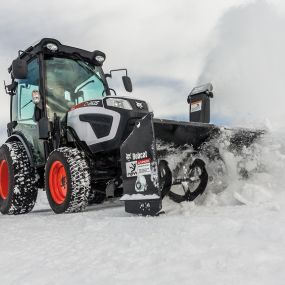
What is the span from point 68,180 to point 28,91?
1885 mm

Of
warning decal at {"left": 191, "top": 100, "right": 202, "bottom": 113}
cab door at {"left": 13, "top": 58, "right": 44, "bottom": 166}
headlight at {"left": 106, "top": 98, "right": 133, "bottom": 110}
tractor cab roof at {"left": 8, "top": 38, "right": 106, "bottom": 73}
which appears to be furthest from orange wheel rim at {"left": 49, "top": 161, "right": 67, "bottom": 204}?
warning decal at {"left": 191, "top": 100, "right": 202, "bottom": 113}

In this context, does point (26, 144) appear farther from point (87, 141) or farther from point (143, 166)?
point (143, 166)

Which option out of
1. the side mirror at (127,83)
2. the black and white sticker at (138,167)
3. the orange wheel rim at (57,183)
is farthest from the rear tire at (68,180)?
the side mirror at (127,83)

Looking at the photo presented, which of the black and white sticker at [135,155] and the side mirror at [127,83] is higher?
the side mirror at [127,83]

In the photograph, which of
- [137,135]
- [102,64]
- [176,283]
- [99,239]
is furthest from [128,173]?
[102,64]

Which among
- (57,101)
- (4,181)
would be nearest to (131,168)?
(57,101)

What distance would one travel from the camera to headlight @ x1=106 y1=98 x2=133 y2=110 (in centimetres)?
455

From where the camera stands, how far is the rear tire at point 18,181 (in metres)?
5.53

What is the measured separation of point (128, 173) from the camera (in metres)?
3.87

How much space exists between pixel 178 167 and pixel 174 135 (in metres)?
0.39

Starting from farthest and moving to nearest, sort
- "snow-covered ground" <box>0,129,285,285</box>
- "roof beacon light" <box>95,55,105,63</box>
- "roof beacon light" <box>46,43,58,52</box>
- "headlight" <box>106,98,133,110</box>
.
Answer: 1. "roof beacon light" <box>95,55,105,63</box>
2. "roof beacon light" <box>46,43,58,52</box>
3. "headlight" <box>106,98,133,110</box>
4. "snow-covered ground" <box>0,129,285,285</box>

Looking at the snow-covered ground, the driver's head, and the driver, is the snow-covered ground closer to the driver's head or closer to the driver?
the driver

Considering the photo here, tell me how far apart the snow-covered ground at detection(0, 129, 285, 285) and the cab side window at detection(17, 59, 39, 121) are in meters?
2.17

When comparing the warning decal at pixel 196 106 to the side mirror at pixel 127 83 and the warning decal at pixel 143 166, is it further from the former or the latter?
the warning decal at pixel 143 166
